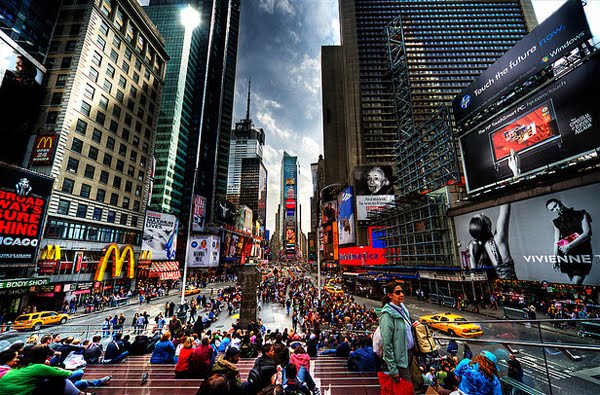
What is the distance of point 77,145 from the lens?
29797 mm

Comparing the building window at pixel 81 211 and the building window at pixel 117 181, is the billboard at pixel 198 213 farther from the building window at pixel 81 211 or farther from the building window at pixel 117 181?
the building window at pixel 81 211

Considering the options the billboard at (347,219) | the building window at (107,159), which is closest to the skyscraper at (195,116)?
the building window at (107,159)

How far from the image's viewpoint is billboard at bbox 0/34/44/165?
25.8 m

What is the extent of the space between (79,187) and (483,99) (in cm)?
4910

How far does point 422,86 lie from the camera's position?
76000mm

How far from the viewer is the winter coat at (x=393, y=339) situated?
3499mm

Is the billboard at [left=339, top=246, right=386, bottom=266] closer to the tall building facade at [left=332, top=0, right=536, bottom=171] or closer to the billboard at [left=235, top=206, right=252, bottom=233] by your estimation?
the tall building facade at [left=332, top=0, right=536, bottom=171]

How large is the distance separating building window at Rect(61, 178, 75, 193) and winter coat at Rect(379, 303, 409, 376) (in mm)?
37385

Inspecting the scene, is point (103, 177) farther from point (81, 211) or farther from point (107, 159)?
point (81, 211)

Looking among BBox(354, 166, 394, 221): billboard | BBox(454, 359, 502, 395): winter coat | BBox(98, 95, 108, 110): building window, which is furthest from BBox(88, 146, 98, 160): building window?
BBox(354, 166, 394, 221): billboard

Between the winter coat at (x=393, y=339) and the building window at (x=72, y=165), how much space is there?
38.1m

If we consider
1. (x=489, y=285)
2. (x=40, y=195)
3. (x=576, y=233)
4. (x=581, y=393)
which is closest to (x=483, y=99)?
(x=576, y=233)

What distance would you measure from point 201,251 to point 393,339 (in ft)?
198

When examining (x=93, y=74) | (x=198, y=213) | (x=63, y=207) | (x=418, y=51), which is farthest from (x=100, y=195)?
(x=418, y=51)
